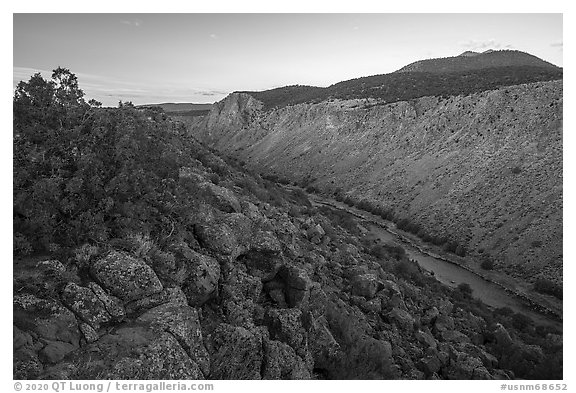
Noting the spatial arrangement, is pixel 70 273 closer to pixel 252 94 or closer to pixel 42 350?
pixel 42 350

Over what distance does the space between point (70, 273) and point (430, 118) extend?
4054 centimetres

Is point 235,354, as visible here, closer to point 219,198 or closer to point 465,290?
point 219,198

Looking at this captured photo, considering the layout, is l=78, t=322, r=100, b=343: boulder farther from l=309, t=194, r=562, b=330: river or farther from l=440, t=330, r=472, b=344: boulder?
l=309, t=194, r=562, b=330: river

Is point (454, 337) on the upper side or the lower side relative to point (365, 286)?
lower

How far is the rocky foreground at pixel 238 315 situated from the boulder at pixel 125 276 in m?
0.01

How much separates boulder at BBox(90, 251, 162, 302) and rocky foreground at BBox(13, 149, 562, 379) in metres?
0.01

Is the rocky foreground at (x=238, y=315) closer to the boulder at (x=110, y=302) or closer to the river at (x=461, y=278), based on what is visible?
the boulder at (x=110, y=302)

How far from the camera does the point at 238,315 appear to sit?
630 centimetres

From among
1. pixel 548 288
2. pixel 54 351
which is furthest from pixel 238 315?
pixel 548 288

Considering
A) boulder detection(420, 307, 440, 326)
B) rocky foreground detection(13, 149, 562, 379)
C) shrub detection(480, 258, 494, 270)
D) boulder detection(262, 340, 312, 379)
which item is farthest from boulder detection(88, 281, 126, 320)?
shrub detection(480, 258, 494, 270)

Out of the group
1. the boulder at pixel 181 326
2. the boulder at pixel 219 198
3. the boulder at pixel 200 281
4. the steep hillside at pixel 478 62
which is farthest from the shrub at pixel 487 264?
the steep hillside at pixel 478 62

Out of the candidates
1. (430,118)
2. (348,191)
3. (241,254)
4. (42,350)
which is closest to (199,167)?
(241,254)

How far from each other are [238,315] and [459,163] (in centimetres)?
2950

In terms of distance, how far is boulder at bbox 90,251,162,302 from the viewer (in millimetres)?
5117
